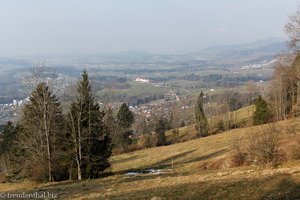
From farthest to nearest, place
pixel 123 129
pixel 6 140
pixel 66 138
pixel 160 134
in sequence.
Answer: pixel 160 134 → pixel 123 129 → pixel 6 140 → pixel 66 138

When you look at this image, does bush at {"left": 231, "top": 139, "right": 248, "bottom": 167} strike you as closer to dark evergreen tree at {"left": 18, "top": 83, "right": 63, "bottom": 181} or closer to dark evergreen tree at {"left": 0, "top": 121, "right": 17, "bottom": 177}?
dark evergreen tree at {"left": 18, "top": 83, "right": 63, "bottom": 181}

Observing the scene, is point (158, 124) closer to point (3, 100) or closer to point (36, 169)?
point (36, 169)

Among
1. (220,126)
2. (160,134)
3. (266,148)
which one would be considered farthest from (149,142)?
(266,148)

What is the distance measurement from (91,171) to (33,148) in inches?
239

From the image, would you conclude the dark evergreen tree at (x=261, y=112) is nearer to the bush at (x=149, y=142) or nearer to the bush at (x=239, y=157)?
the bush at (x=149, y=142)

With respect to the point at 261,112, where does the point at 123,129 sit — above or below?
below

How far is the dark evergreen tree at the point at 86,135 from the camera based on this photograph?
116 ft

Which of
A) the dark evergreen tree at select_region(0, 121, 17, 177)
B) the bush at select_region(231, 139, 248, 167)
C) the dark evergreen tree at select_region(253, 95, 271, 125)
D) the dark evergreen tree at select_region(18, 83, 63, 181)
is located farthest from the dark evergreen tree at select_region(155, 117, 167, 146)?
the bush at select_region(231, 139, 248, 167)

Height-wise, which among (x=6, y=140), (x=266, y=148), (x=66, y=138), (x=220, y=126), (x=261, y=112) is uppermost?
(x=266, y=148)

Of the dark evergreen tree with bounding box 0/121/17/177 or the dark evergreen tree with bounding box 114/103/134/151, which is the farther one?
Answer: the dark evergreen tree with bounding box 114/103/134/151

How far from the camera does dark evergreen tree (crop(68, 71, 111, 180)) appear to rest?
35.5 m

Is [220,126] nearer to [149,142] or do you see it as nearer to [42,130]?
[149,142]

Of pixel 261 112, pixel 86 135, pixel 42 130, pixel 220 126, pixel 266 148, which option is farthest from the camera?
pixel 220 126

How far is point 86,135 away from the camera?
35781 millimetres
